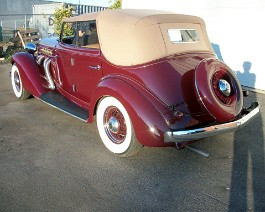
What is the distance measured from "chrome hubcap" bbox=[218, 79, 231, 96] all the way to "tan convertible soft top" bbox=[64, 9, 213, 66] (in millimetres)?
765

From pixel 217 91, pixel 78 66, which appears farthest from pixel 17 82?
pixel 217 91

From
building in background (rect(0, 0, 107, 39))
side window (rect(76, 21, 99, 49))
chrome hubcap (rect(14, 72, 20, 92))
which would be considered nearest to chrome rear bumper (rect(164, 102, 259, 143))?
side window (rect(76, 21, 99, 49))

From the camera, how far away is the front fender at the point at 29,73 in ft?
17.6

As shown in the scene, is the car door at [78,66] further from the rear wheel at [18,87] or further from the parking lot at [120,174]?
the rear wheel at [18,87]

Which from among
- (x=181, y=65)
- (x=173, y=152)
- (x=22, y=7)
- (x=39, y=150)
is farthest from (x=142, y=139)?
(x=22, y=7)

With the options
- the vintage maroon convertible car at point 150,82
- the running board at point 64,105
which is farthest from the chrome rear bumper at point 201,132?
the running board at point 64,105

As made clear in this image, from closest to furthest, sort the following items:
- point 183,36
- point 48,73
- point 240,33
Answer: point 183,36
point 48,73
point 240,33

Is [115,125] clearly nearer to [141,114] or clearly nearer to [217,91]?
[141,114]

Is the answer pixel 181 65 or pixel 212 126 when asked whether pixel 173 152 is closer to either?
pixel 212 126

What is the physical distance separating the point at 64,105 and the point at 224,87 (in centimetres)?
259

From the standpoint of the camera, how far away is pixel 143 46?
147 inches

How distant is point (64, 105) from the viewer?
4812mm

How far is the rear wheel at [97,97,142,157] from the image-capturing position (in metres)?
3.60

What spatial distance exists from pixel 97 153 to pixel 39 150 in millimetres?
797
